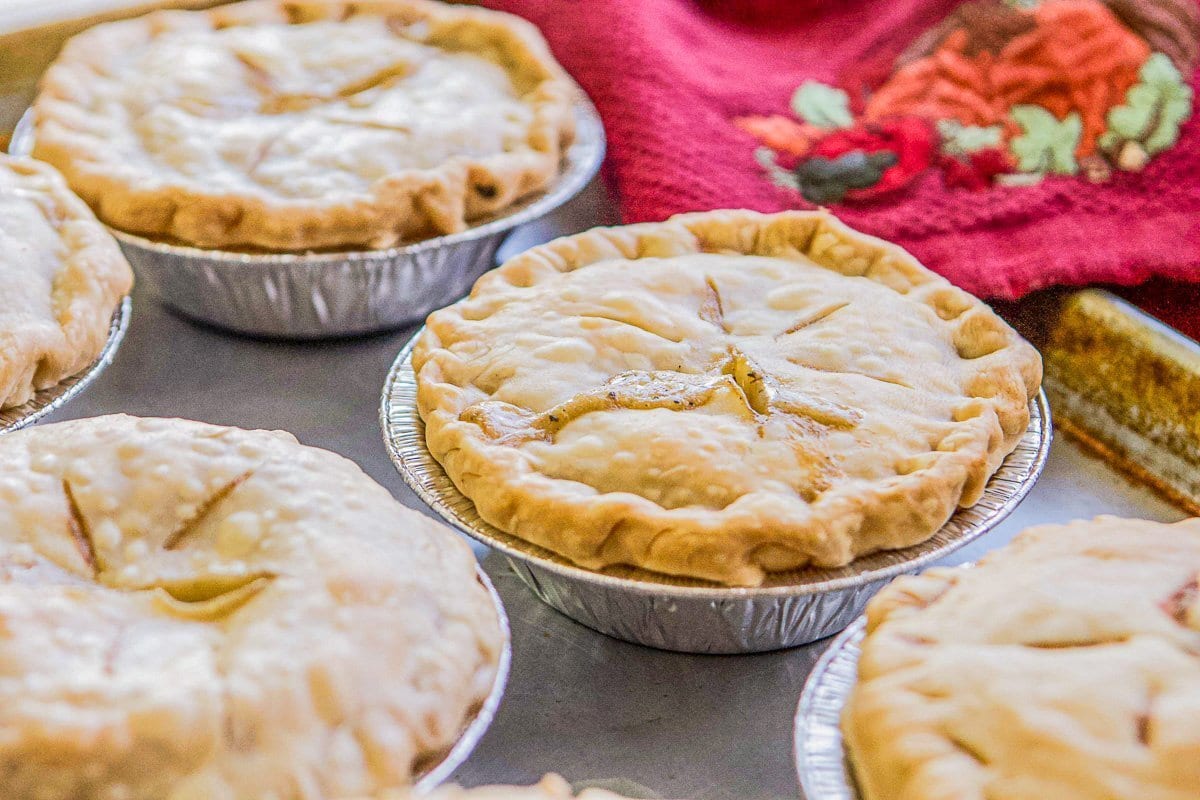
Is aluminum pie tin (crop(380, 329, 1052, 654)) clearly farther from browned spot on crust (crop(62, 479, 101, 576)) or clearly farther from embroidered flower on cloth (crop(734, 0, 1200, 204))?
embroidered flower on cloth (crop(734, 0, 1200, 204))

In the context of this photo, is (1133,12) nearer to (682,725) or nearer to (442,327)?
(442,327)

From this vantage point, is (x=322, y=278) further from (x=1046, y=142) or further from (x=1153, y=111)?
(x=1153, y=111)

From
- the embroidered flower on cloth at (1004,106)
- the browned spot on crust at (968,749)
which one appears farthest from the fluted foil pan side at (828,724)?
the embroidered flower on cloth at (1004,106)

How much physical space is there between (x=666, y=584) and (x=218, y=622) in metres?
0.53

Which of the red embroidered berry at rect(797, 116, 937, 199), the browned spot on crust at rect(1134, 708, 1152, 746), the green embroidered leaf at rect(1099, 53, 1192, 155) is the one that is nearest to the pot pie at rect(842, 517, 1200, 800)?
the browned spot on crust at rect(1134, 708, 1152, 746)

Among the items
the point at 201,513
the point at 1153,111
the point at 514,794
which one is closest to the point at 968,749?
the point at 514,794

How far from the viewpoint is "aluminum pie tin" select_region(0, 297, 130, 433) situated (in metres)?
1.70

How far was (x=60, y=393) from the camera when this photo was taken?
5.85 feet

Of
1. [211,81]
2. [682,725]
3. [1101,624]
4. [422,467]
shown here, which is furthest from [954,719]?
[211,81]

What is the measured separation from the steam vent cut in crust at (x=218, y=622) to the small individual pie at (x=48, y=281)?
31cm

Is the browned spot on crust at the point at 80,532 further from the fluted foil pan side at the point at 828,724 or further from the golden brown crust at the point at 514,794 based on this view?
the fluted foil pan side at the point at 828,724

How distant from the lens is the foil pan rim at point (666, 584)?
1.47m

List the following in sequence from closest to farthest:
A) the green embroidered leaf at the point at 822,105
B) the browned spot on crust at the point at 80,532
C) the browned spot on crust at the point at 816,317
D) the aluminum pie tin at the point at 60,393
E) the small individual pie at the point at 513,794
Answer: the small individual pie at the point at 513,794, the browned spot on crust at the point at 80,532, the aluminum pie tin at the point at 60,393, the browned spot on crust at the point at 816,317, the green embroidered leaf at the point at 822,105

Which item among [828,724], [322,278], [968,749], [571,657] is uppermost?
[968,749]
